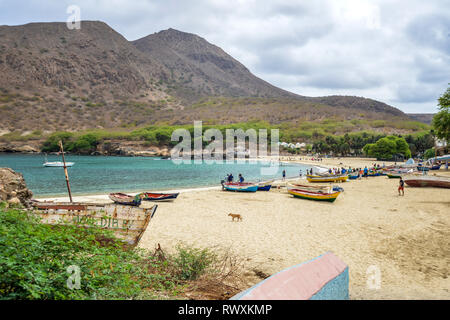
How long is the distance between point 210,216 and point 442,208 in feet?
48.5

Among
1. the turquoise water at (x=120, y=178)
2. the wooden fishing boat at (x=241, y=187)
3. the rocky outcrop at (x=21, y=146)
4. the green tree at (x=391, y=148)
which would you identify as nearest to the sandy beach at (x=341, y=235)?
the wooden fishing boat at (x=241, y=187)

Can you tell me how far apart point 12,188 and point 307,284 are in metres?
13.1

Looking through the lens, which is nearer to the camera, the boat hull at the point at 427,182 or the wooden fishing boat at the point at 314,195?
the wooden fishing boat at the point at 314,195

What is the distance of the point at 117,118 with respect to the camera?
172 meters

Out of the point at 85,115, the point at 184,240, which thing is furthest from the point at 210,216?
the point at 85,115

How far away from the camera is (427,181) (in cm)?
2697

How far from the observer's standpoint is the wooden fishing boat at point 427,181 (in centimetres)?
2613

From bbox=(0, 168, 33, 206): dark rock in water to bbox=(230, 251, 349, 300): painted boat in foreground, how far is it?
11646 mm

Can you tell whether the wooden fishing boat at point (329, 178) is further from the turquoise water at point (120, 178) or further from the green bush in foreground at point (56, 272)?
the green bush in foreground at point (56, 272)

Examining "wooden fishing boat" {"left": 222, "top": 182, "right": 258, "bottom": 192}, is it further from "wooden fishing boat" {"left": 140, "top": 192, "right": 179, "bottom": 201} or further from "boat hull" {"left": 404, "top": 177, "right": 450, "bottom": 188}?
"boat hull" {"left": 404, "top": 177, "right": 450, "bottom": 188}

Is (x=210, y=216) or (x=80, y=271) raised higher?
(x=80, y=271)

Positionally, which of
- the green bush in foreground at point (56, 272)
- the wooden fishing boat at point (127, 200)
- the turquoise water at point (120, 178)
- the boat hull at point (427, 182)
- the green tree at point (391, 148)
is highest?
the green tree at point (391, 148)

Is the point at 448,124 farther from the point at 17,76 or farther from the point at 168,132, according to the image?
the point at 17,76

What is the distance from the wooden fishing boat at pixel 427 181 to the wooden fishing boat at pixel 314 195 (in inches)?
528
